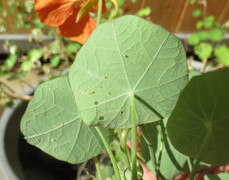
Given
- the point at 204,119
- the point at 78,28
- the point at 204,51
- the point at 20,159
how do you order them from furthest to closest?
the point at 204,51, the point at 20,159, the point at 78,28, the point at 204,119

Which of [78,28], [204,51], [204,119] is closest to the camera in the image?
[204,119]

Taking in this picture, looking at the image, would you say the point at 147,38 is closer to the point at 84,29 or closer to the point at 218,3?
the point at 84,29

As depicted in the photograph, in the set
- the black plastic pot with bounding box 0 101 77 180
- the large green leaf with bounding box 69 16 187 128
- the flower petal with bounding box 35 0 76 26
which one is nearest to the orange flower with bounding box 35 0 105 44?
the flower petal with bounding box 35 0 76 26

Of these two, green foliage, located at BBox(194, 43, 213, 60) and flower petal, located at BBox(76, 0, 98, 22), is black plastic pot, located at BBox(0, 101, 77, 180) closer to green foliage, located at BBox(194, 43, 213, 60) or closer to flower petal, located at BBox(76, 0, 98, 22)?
flower petal, located at BBox(76, 0, 98, 22)

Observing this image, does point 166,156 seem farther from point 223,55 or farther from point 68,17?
point 223,55

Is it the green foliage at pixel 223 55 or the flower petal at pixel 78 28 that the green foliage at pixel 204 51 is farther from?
the flower petal at pixel 78 28

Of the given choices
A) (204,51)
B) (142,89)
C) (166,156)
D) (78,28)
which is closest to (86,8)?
(78,28)
